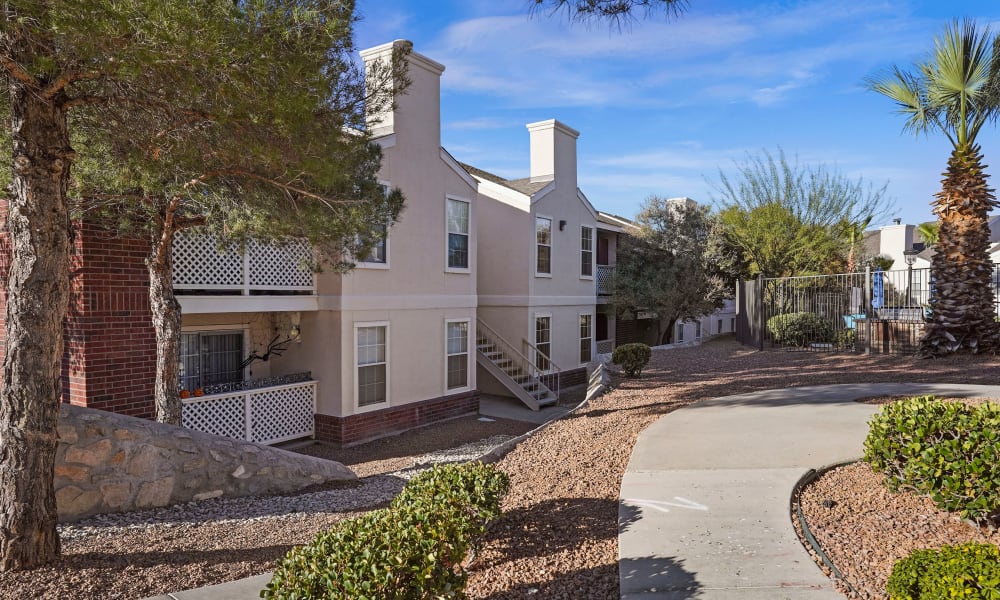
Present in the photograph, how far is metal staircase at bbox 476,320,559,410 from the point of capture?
712 inches

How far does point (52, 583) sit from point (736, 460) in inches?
233

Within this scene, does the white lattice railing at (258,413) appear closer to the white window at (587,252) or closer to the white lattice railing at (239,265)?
the white lattice railing at (239,265)

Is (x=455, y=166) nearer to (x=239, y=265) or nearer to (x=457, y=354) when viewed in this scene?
(x=457, y=354)

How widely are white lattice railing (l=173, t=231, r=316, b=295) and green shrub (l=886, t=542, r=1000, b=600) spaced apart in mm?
8066

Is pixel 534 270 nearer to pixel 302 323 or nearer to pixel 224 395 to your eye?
pixel 302 323

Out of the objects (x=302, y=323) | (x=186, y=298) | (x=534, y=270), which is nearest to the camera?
(x=186, y=298)

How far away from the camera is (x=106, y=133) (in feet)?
21.6

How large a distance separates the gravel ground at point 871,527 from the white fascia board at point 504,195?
549 inches

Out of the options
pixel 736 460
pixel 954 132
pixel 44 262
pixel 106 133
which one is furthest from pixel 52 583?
pixel 954 132

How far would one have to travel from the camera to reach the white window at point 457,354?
15.7 metres

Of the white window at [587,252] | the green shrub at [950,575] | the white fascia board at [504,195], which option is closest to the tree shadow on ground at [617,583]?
the green shrub at [950,575]

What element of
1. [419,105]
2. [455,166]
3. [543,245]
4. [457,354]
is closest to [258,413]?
[457,354]

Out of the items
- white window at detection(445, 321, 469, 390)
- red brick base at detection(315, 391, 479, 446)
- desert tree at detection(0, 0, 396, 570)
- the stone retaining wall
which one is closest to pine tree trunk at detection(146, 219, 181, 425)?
the stone retaining wall

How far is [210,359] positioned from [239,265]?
7.16 ft
